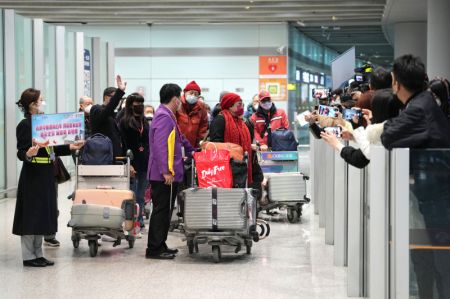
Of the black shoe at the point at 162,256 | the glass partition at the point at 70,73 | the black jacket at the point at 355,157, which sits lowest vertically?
the black shoe at the point at 162,256

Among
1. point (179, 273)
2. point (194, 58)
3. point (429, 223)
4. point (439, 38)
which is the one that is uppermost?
point (194, 58)

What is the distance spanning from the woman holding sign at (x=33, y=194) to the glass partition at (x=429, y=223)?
4.06m

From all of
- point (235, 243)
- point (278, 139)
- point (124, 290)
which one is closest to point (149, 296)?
point (124, 290)

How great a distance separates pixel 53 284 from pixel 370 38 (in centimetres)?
2518

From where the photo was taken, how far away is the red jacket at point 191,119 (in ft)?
31.5

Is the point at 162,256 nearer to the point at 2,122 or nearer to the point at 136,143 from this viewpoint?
the point at 136,143

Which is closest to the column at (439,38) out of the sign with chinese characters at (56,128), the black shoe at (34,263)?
the sign with chinese characters at (56,128)

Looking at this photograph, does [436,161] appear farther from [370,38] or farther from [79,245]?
[370,38]

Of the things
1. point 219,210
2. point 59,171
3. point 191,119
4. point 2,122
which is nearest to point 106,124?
point 59,171

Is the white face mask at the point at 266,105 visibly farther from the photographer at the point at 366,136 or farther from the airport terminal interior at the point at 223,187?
the photographer at the point at 366,136

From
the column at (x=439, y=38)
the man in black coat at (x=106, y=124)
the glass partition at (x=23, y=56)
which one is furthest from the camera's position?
the glass partition at (x=23, y=56)

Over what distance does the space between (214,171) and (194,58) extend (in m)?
17.5

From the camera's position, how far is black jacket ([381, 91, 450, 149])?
4203 millimetres

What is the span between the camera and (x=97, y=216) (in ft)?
26.4
